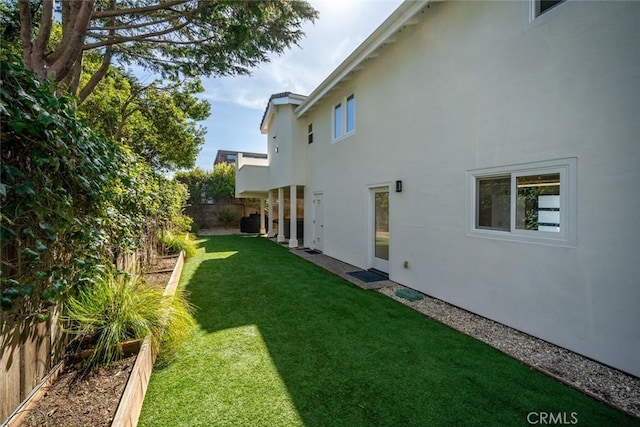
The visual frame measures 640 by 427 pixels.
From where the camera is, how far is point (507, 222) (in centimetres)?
453

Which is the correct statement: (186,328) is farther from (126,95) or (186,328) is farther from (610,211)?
(126,95)

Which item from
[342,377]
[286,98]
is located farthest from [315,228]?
[342,377]

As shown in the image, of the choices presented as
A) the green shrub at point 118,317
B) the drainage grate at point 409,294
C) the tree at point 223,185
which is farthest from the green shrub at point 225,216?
the green shrub at point 118,317

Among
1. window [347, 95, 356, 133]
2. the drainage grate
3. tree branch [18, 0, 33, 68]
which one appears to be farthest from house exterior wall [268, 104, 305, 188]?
tree branch [18, 0, 33, 68]

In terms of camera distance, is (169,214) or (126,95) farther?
(126,95)

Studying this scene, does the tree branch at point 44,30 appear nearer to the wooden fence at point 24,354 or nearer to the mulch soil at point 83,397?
the wooden fence at point 24,354

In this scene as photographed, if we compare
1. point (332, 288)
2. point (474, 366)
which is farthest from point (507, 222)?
point (332, 288)

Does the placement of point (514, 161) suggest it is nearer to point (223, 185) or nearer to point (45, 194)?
point (45, 194)

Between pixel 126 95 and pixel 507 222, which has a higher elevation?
pixel 126 95

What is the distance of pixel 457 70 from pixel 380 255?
4.72 metres

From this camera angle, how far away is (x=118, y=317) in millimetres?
3307

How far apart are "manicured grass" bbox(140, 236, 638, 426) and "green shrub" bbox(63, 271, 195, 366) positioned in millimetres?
414

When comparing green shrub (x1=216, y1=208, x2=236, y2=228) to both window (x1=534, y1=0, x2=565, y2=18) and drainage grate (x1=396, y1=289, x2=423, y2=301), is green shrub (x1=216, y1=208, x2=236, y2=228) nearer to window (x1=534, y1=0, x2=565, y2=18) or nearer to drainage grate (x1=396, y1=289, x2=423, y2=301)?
drainage grate (x1=396, y1=289, x2=423, y2=301)

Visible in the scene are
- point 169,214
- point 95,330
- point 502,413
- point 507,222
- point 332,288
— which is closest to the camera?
point 502,413
